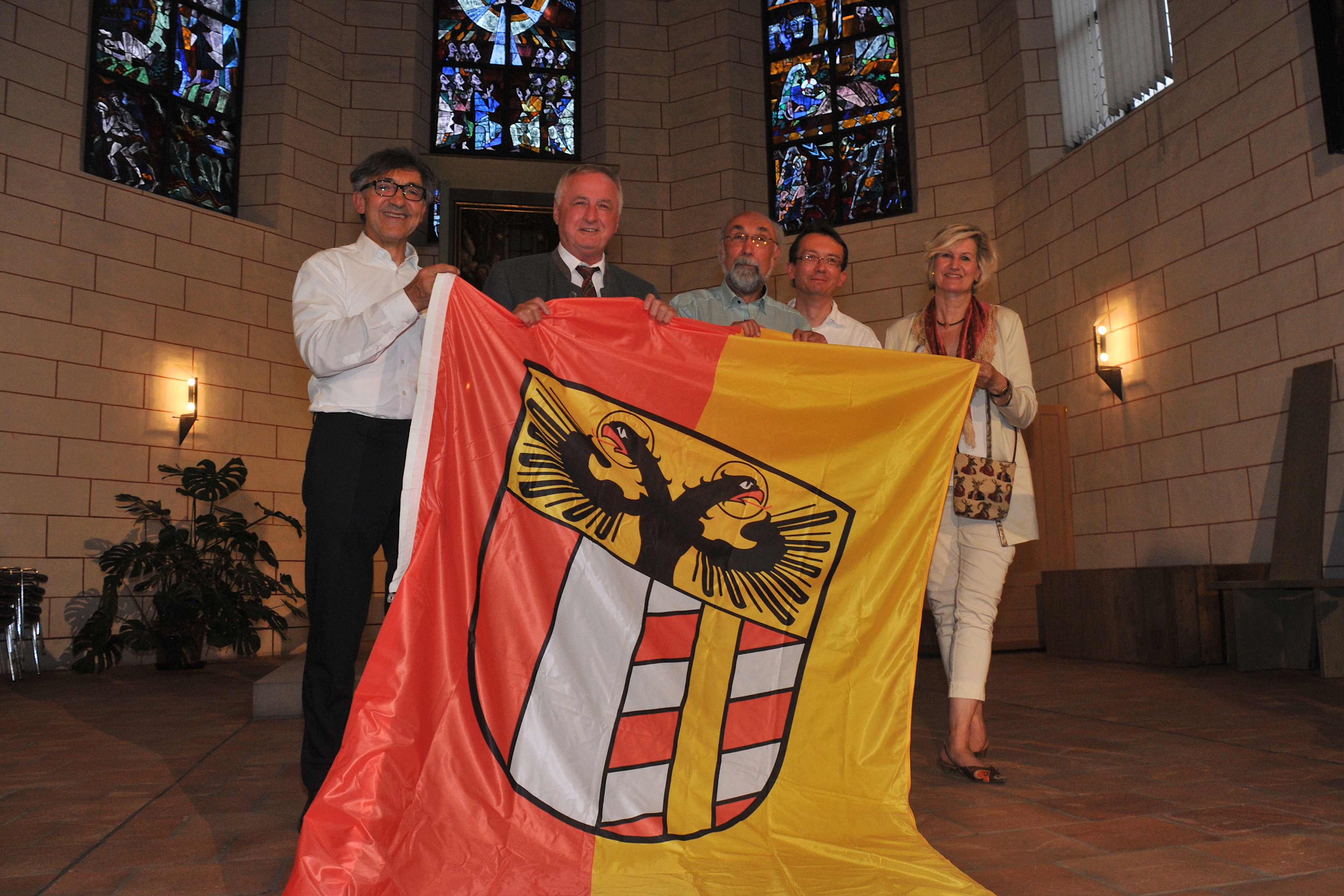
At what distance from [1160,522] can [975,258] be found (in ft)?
14.2

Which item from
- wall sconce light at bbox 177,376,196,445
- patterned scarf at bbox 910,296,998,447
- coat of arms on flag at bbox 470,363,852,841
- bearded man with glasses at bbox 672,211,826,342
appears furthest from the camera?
wall sconce light at bbox 177,376,196,445

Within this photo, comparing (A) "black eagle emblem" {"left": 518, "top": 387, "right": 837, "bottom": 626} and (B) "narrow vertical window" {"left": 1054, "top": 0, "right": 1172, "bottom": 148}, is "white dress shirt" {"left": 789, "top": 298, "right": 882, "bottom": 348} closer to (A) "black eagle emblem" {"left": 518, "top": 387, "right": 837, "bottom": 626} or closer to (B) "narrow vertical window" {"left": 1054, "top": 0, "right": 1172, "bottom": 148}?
(A) "black eagle emblem" {"left": 518, "top": 387, "right": 837, "bottom": 626}

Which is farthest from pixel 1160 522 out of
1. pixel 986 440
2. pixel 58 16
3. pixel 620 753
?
pixel 58 16

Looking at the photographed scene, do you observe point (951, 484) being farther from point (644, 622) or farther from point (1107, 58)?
point (1107, 58)

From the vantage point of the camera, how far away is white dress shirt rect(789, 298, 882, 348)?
321cm

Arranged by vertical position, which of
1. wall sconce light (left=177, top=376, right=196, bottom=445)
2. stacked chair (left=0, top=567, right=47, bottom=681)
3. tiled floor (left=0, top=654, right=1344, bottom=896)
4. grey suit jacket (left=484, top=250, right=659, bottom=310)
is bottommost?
tiled floor (left=0, top=654, right=1344, bottom=896)

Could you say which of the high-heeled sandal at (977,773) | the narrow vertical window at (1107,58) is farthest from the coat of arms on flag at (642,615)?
the narrow vertical window at (1107,58)

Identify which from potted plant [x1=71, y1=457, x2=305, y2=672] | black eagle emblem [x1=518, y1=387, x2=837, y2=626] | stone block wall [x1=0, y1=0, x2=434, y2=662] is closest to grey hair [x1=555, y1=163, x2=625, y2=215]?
black eagle emblem [x1=518, y1=387, x2=837, y2=626]

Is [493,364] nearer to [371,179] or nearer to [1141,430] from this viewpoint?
[371,179]

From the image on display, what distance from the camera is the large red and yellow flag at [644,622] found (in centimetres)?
171

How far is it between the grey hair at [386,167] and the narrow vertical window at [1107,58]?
235 inches

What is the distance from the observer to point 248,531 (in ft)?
25.4

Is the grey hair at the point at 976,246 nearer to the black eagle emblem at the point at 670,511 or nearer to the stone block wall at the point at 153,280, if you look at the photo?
the black eagle emblem at the point at 670,511

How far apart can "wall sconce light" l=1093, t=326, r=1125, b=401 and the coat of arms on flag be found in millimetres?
5392
